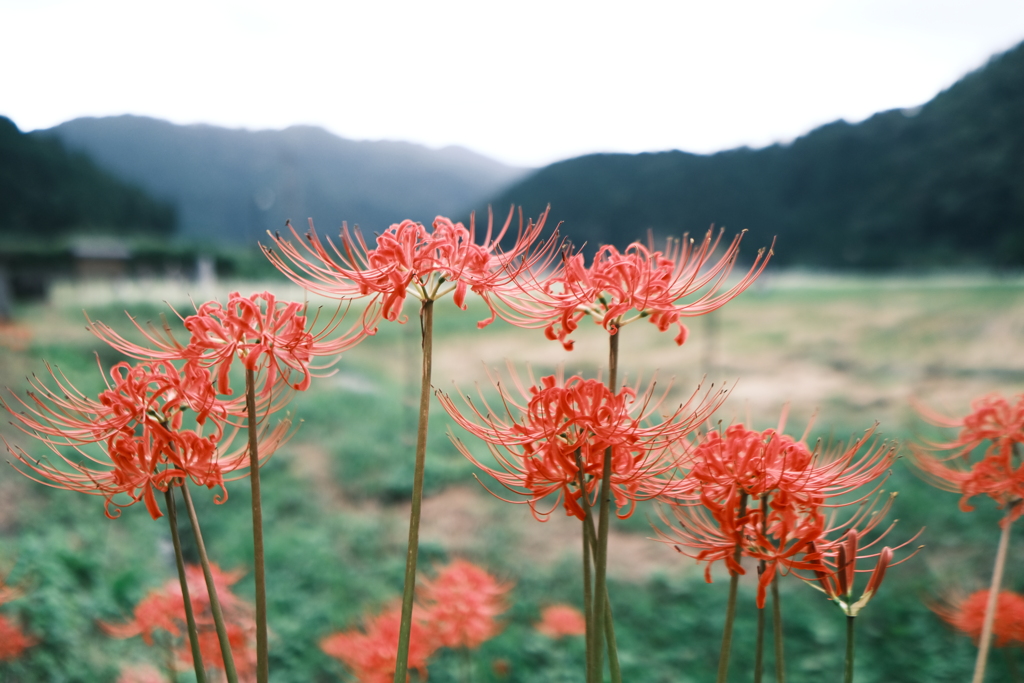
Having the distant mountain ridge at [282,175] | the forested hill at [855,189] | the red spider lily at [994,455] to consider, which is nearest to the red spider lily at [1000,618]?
the red spider lily at [994,455]

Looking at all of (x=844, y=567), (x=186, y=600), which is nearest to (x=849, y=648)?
(x=844, y=567)

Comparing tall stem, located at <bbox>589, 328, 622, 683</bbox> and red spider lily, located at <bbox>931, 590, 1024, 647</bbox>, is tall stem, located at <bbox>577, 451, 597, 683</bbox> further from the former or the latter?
red spider lily, located at <bbox>931, 590, 1024, 647</bbox>

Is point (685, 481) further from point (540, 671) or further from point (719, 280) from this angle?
point (540, 671)

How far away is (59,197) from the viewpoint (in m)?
3.71

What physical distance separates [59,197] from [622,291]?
4260mm

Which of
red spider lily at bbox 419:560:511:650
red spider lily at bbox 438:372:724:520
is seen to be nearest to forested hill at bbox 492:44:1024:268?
red spider lily at bbox 419:560:511:650

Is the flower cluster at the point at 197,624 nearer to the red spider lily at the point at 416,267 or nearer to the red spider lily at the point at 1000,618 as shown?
the red spider lily at the point at 416,267

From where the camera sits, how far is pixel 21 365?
3.44 m

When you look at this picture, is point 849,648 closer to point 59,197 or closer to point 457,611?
point 457,611

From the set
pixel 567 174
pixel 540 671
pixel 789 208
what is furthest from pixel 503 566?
pixel 789 208

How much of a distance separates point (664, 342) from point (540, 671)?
3479 millimetres

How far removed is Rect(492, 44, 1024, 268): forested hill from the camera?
11.2ft

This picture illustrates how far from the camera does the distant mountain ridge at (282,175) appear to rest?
399cm

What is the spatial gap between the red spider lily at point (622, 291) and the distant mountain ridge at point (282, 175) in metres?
3.20
